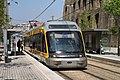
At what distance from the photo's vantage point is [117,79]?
1354 cm

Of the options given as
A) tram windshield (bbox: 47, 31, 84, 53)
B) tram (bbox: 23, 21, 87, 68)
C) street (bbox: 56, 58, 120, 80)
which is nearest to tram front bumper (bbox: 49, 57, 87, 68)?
tram (bbox: 23, 21, 87, 68)

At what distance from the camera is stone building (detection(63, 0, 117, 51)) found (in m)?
36.3

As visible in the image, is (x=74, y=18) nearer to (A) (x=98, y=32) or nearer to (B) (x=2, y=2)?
(A) (x=98, y=32)

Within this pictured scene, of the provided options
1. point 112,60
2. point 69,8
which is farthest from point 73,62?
point 69,8

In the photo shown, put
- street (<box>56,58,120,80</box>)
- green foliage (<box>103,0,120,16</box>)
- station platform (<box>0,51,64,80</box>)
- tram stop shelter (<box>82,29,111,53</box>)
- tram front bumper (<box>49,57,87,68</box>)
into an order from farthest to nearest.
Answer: tram stop shelter (<box>82,29,111,53</box>) → green foliage (<box>103,0,120,16</box>) → tram front bumper (<box>49,57,87,68</box>) → street (<box>56,58,120,80</box>) → station platform (<box>0,51,64,80</box>)

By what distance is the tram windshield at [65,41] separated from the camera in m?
17.1

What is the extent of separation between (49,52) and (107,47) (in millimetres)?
21393

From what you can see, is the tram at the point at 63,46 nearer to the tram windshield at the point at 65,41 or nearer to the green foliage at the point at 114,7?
the tram windshield at the point at 65,41

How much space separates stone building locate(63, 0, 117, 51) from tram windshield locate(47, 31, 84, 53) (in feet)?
59.7

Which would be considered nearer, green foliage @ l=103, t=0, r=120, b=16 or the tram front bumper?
the tram front bumper

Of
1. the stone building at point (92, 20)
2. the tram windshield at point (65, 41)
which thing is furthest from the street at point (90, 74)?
the stone building at point (92, 20)

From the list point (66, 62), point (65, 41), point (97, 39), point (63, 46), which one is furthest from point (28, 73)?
point (97, 39)

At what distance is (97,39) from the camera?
3656 cm

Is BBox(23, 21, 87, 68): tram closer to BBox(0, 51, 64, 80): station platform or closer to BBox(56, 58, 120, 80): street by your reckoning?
BBox(56, 58, 120, 80): street
